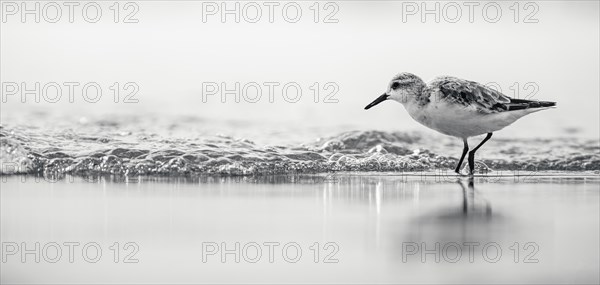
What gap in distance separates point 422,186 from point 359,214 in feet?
4.49

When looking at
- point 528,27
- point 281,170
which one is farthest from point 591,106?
point 281,170

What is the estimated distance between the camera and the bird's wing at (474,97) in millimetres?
7629

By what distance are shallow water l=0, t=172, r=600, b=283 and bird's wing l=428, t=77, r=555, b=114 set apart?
81 cm

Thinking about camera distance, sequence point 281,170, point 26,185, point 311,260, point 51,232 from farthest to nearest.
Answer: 1. point 281,170
2. point 26,185
3. point 51,232
4. point 311,260

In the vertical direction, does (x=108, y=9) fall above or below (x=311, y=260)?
above

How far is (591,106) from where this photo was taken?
11.6 metres

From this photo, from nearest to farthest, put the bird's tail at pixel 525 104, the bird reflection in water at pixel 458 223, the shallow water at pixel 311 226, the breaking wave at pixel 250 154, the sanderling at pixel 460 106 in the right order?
1. the shallow water at pixel 311 226
2. the bird reflection in water at pixel 458 223
3. the breaking wave at pixel 250 154
4. the sanderling at pixel 460 106
5. the bird's tail at pixel 525 104

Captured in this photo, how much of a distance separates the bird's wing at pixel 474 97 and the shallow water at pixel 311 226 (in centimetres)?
81

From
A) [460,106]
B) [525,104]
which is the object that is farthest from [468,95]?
[525,104]

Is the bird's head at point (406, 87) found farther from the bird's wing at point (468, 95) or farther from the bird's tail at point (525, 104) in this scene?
the bird's tail at point (525, 104)

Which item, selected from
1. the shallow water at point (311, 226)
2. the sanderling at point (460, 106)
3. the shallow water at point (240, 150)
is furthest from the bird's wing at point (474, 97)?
the shallow water at point (311, 226)

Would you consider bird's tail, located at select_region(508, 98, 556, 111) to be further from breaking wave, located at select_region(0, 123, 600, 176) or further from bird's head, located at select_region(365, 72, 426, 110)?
bird's head, located at select_region(365, 72, 426, 110)

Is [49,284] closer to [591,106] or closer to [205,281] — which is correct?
[205,281]

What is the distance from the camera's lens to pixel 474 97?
7699 millimetres
